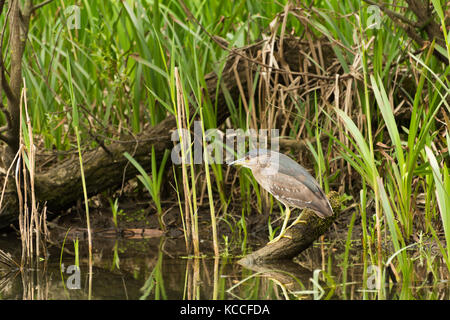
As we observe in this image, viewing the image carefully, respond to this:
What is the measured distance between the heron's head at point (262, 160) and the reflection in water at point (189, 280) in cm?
53

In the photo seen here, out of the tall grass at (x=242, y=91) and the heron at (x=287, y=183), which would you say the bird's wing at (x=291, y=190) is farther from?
the tall grass at (x=242, y=91)

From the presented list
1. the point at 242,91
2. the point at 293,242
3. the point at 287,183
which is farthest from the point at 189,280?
the point at 242,91

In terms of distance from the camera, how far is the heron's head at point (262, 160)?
3482 mm

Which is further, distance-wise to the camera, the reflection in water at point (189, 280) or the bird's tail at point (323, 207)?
the bird's tail at point (323, 207)

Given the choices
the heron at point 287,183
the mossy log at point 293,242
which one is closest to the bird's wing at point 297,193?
the heron at point 287,183

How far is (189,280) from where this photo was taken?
3.00 metres

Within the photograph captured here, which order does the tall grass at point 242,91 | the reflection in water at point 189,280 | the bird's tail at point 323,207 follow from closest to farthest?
1. the reflection in water at point 189,280
2. the bird's tail at point 323,207
3. the tall grass at point 242,91

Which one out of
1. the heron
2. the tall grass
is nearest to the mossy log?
the heron

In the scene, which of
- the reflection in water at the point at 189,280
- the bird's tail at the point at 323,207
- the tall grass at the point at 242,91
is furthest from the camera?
the tall grass at the point at 242,91

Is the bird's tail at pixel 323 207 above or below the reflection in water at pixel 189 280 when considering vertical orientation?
above

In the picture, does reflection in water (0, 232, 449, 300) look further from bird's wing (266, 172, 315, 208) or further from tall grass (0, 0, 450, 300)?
tall grass (0, 0, 450, 300)

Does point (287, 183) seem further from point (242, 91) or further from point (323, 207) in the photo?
point (242, 91)

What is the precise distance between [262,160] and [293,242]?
0.48m

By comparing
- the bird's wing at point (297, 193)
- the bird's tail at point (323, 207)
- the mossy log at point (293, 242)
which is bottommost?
the mossy log at point (293, 242)
